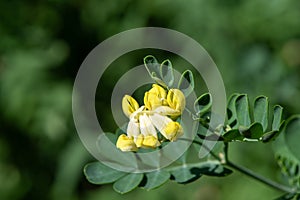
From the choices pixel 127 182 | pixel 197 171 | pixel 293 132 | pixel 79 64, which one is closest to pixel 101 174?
pixel 127 182

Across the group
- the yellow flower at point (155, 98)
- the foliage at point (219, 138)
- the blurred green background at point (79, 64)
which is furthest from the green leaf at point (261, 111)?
the blurred green background at point (79, 64)

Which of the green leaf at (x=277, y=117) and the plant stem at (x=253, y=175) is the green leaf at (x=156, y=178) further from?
the green leaf at (x=277, y=117)

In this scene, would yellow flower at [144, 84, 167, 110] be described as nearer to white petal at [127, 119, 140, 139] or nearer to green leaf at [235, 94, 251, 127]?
white petal at [127, 119, 140, 139]

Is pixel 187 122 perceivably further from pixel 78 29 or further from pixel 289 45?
pixel 78 29

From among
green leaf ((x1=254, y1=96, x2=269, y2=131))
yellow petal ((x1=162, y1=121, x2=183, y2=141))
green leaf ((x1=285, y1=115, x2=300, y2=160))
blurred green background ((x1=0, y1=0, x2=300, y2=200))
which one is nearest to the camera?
yellow petal ((x1=162, y1=121, x2=183, y2=141))

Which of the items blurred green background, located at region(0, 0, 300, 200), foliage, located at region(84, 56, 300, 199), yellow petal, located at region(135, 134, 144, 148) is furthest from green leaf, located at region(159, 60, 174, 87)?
blurred green background, located at region(0, 0, 300, 200)

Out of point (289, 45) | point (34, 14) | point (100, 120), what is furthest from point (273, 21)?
point (34, 14)

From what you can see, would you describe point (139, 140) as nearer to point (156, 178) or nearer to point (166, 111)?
point (166, 111)
